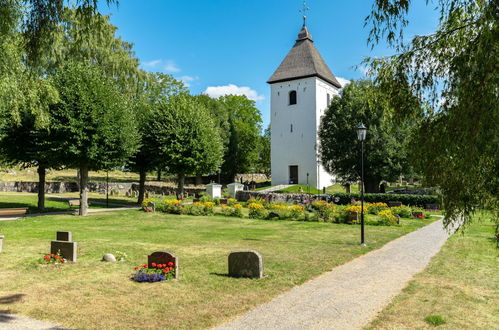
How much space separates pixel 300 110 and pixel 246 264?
40.1 metres

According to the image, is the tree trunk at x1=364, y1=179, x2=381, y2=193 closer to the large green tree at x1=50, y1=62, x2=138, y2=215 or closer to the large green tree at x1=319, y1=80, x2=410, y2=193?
the large green tree at x1=319, y1=80, x2=410, y2=193

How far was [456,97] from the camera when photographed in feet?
17.7

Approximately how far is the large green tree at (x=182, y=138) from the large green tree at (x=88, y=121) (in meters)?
5.72

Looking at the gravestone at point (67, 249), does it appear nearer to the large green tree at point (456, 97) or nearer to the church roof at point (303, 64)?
the large green tree at point (456, 97)

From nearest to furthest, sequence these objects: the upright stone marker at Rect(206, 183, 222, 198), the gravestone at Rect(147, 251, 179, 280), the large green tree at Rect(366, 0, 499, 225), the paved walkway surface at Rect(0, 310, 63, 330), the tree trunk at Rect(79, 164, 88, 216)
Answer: the large green tree at Rect(366, 0, 499, 225), the paved walkway surface at Rect(0, 310, 63, 330), the gravestone at Rect(147, 251, 179, 280), the tree trunk at Rect(79, 164, 88, 216), the upright stone marker at Rect(206, 183, 222, 198)

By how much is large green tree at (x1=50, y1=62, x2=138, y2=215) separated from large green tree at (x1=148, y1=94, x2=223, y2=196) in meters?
5.72

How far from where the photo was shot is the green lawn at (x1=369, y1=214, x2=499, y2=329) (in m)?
6.44

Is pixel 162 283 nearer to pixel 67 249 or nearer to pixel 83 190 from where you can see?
pixel 67 249

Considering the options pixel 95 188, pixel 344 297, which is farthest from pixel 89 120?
pixel 95 188

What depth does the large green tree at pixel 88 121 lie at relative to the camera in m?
21.4

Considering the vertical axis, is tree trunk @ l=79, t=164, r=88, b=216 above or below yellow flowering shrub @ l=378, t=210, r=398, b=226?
above

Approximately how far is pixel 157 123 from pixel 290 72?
24.1m

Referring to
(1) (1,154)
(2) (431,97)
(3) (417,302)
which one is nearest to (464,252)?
(3) (417,302)

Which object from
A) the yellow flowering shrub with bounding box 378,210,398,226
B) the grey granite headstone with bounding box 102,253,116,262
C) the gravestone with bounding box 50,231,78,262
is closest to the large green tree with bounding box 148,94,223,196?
the yellow flowering shrub with bounding box 378,210,398,226
